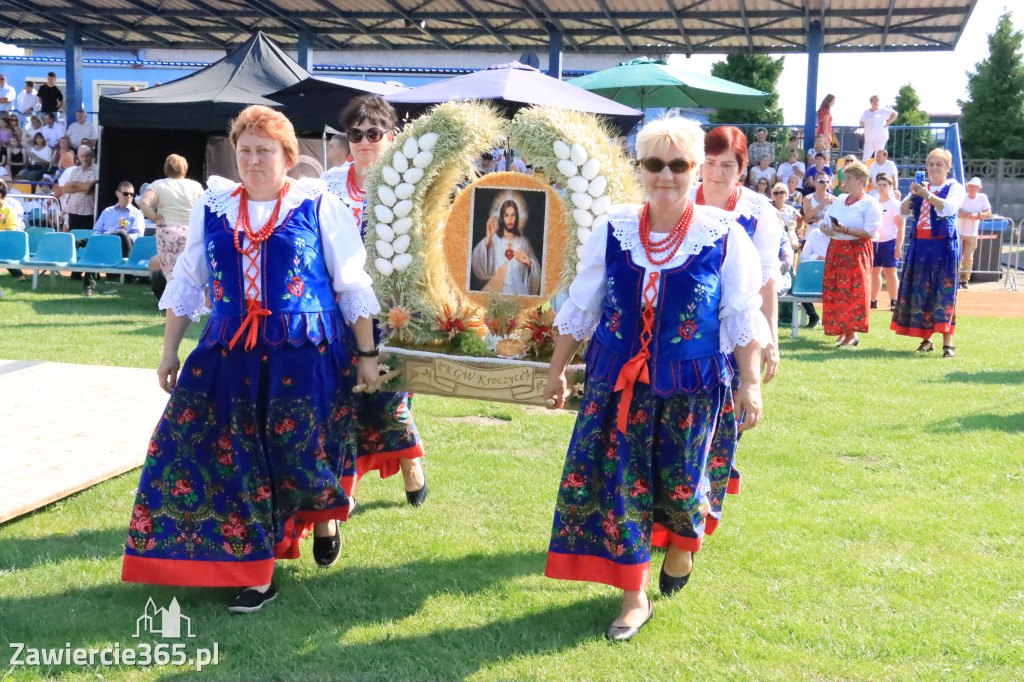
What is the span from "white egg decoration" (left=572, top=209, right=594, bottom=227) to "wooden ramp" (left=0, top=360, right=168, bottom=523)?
2.90 meters

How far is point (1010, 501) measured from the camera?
5.37m

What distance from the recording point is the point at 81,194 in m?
16.5

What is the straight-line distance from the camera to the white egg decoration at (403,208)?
424 cm

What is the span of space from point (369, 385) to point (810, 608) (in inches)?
76.2

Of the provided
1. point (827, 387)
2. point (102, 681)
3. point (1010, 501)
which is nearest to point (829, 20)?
point (827, 387)

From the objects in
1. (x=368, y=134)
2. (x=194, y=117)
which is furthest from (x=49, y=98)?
(x=368, y=134)

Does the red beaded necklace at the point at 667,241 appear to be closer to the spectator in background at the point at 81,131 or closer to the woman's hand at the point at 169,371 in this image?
the woman's hand at the point at 169,371

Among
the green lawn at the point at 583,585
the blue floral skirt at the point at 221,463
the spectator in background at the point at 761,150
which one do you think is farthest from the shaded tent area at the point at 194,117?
the blue floral skirt at the point at 221,463

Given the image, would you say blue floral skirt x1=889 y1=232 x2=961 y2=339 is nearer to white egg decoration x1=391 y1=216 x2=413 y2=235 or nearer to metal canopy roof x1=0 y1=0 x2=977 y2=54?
white egg decoration x1=391 y1=216 x2=413 y2=235

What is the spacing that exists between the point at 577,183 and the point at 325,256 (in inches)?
40.9

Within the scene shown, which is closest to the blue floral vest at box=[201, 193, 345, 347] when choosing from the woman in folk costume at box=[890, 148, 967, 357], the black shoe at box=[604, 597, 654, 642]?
the black shoe at box=[604, 597, 654, 642]

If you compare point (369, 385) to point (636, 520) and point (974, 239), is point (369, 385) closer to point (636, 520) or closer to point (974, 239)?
point (636, 520)

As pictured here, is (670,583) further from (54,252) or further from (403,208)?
(54,252)

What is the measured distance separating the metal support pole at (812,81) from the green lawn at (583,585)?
13.4 m
